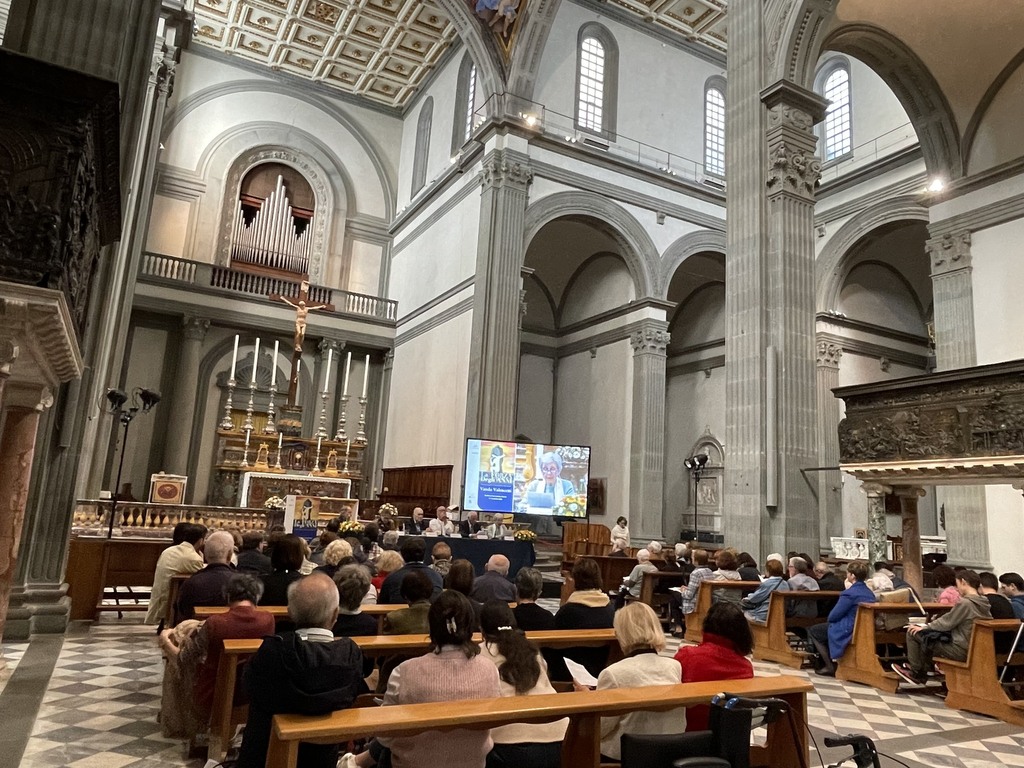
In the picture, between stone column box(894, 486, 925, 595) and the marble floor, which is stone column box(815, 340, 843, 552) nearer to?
stone column box(894, 486, 925, 595)

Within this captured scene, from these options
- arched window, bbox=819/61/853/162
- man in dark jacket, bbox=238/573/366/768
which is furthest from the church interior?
man in dark jacket, bbox=238/573/366/768

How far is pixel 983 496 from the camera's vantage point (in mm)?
11953

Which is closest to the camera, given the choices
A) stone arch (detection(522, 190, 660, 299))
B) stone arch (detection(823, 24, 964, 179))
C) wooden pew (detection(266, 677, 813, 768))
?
wooden pew (detection(266, 677, 813, 768))

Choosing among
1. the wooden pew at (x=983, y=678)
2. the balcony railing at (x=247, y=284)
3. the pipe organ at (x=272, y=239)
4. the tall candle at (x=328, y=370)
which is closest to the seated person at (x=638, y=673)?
the wooden pew at (x=983, y=678)

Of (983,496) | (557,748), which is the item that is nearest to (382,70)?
(983,496)

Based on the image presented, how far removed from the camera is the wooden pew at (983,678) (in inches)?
213

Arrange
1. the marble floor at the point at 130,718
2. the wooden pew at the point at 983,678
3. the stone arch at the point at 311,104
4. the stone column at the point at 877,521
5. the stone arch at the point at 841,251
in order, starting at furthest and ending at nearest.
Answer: the stone arch at the point at 311,104
the stone arch at the point at 841,251
the stone column at the point at 877,521
the wooden pew at the point at 983,678
the marble floor at the point at 130,718

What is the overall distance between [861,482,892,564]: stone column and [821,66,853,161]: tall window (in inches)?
471

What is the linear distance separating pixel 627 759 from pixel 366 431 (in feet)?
59.4

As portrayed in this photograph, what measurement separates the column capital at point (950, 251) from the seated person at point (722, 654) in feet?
40.0

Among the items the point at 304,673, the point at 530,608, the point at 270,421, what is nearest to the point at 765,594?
the point at 530,608

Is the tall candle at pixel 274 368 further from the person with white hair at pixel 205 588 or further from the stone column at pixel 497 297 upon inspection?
the person with white hair at pixel 205 588

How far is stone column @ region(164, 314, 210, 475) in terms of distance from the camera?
17.4 metres

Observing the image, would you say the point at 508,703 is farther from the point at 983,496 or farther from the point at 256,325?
the point at 256,325
